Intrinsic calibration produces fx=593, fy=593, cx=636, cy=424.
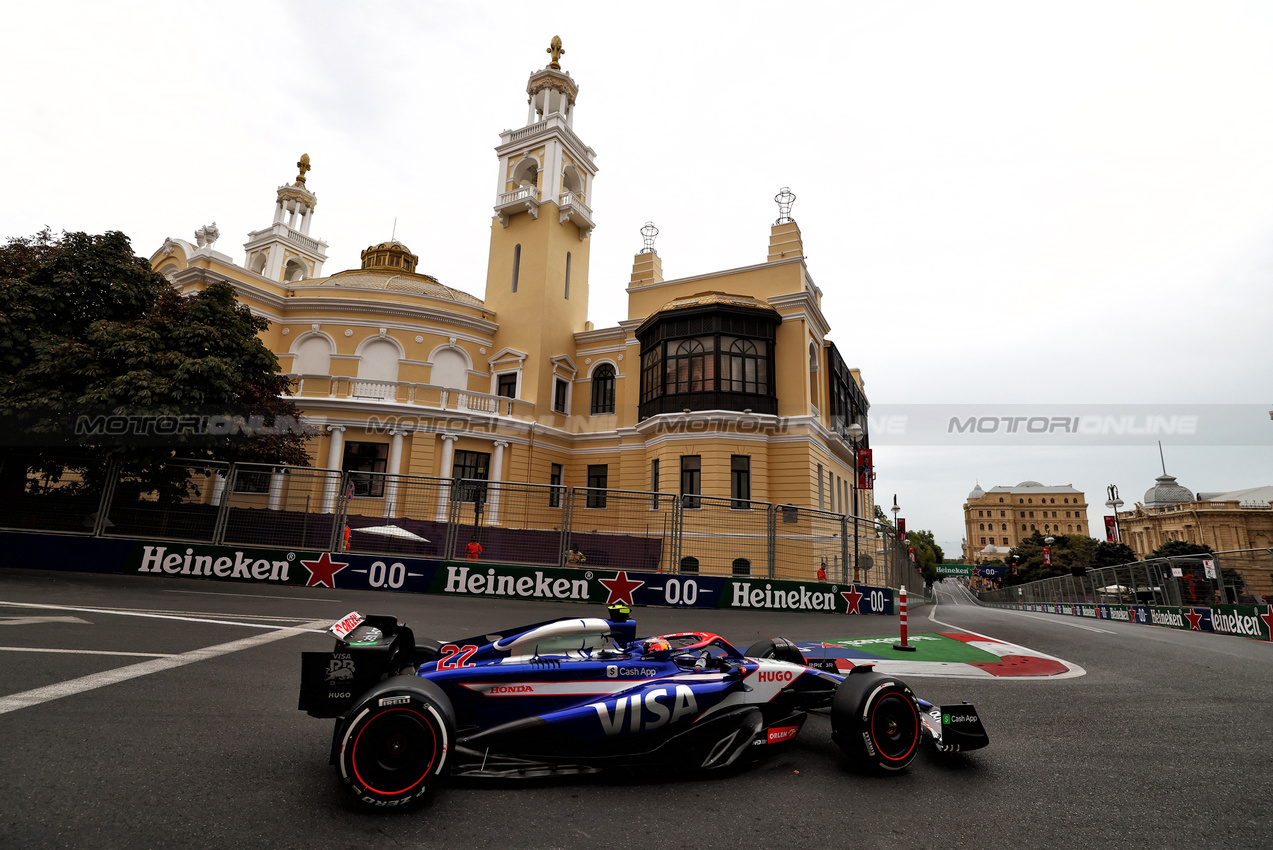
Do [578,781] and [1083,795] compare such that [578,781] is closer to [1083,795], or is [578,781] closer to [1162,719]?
[1083,795]

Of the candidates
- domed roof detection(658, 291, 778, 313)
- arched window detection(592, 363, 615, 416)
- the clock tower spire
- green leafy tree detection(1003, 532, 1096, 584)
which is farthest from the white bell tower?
green leafy tree detection(1003, 532, 1096, 584)

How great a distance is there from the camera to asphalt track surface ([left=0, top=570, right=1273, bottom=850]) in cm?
305

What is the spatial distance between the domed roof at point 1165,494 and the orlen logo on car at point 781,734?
137441 millimetres

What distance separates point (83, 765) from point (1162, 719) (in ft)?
27.2

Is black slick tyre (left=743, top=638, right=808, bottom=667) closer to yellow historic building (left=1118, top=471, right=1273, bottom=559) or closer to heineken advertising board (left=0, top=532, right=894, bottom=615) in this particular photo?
heineken advertising board (left=0, top=532, right=894, bottom=615)

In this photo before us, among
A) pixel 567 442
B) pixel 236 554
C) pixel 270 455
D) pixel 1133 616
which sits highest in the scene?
pixel 567 442

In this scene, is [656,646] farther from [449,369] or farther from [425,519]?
[449,369]

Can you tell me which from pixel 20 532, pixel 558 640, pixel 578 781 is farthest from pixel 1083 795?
pixel 20 532

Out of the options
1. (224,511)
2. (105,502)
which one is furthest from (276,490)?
(105,502)

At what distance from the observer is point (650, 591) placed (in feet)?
41.5

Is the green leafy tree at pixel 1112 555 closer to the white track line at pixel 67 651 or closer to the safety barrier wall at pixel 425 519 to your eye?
the safety barrier wall at pixel 425 519

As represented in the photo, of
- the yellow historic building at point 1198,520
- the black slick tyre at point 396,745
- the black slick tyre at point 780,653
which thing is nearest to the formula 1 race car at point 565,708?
the black slick tyre at point 396,745

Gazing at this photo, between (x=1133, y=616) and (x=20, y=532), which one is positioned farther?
(x=1133, y=616)

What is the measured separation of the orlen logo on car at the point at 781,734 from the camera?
4206 millimetres
